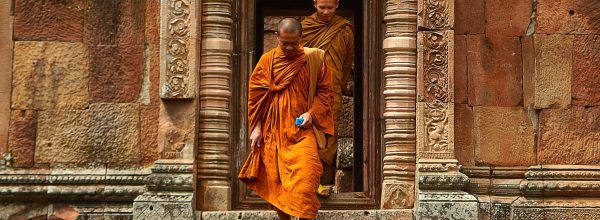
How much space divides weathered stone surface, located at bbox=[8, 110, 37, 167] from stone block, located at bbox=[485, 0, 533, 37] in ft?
13.6

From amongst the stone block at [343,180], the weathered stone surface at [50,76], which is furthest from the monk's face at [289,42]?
the stone block at [343,180]

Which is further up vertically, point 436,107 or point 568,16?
point 568,16

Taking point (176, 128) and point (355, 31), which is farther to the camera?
point (355, 31)

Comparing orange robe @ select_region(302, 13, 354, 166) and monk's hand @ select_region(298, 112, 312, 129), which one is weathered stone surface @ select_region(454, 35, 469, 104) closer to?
orange robe @ select_region(302, 13, 354, 166)


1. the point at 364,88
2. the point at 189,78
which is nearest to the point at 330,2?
the point at 364,88

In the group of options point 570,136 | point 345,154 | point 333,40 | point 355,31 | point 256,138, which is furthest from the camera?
point 345,154

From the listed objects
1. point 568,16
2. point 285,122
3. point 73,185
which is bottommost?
point 73,185

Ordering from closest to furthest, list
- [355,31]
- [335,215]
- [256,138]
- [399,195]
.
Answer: [256,138] < [335,215] < [399,195] < [355,31]

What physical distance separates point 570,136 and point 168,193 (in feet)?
11.5

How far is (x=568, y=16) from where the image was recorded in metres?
10.1

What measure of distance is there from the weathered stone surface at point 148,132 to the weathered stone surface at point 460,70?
104 inches

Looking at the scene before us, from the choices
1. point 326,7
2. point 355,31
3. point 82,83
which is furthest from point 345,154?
point 82,83

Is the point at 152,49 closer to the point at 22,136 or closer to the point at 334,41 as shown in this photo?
the point at 22,136

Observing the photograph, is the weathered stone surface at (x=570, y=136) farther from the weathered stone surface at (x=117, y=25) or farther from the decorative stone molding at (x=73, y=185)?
the weathered stone surface at (x=117, y=25)
